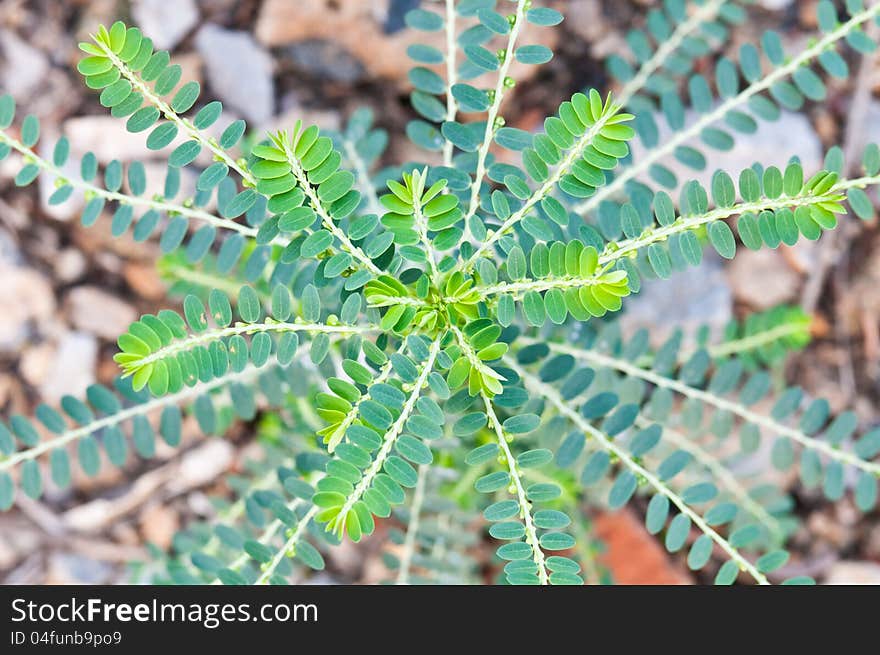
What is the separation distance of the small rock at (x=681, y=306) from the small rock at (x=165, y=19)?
1920mm

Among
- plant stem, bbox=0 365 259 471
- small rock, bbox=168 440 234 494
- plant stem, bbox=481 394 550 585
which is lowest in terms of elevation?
plant stem, bbox=481 394 550 585

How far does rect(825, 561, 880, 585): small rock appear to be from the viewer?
314 cm

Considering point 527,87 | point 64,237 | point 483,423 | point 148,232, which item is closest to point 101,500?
point 64,237

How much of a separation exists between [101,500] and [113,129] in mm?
1351

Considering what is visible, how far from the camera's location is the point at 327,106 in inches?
121

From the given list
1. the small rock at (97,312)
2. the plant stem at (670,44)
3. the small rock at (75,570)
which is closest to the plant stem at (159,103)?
the plant stem at (670,44)

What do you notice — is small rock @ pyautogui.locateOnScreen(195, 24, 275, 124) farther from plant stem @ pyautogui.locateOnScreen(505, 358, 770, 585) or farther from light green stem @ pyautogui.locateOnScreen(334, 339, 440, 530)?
light green stem @ pyautogui.locateOnScreen(334, 339, 440, 530)

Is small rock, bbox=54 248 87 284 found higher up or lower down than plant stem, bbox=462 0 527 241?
higher up

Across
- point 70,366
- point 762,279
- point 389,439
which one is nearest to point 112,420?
point 389,439

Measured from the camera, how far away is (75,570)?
3051 mm

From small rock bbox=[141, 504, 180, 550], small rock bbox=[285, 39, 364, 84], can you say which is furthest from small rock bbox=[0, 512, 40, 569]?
small rock bbox=[285, 39, 364, 84]

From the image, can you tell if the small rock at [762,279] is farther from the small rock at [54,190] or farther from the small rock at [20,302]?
the small rock at [20,302]

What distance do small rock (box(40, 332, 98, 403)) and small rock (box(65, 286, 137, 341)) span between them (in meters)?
0.04

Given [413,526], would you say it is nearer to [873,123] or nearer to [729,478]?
[729,478]
